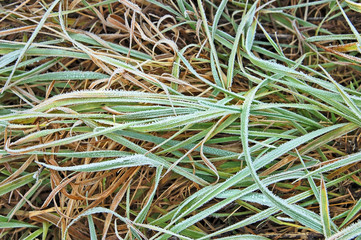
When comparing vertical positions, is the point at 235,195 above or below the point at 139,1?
below

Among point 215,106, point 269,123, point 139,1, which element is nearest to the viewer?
point 215,106

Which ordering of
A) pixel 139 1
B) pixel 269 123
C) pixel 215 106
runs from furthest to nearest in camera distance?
pixel 139 1 < pixel 269 123 < pixel 215 106

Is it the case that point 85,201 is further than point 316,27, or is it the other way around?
point 316,27

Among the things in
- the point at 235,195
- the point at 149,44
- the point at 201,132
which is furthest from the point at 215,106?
the point at 149,44

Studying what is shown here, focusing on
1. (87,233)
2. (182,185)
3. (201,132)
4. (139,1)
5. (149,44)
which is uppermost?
(139,1)

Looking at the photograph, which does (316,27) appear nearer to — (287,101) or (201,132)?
(287,101)

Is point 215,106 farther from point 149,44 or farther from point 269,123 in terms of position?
point 149,44

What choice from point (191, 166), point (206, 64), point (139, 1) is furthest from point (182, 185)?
point (139, 1)
